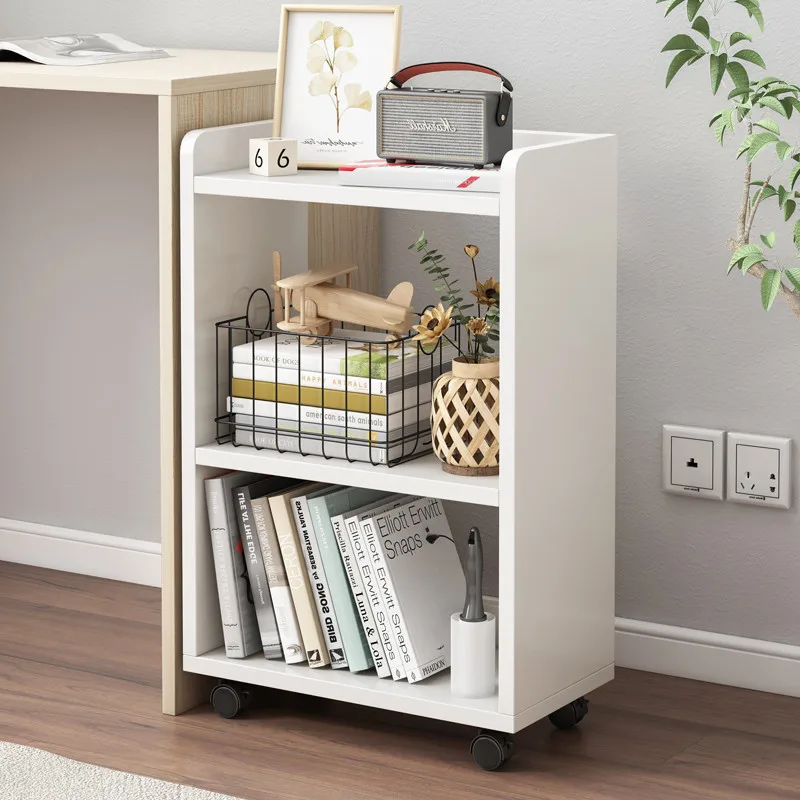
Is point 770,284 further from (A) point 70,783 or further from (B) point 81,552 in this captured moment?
(B) point 81,552

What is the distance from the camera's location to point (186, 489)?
71.2 inches

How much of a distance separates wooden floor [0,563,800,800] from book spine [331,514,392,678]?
0.35 feet

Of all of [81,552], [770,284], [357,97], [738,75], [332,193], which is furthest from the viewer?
[81,552]

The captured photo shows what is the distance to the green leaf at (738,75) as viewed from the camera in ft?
5.01

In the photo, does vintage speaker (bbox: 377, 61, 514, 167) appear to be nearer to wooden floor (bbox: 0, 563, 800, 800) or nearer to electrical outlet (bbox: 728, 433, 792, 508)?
electrical outlet (bbox: 728, 433, 792, 508)

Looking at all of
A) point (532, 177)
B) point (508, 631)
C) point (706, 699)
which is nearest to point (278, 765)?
point (508, 631)

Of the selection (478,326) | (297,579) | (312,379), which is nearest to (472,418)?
(478,326)

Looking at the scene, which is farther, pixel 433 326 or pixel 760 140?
pixel 433 326

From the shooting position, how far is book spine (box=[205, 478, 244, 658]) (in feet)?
5.93

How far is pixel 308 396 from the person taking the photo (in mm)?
1739

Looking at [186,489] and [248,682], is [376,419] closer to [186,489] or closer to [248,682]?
[186,489]

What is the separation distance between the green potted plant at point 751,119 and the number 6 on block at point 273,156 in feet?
1.49

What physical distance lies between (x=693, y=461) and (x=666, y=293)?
0.75ft

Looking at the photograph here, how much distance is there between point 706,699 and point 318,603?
0.54 metres
